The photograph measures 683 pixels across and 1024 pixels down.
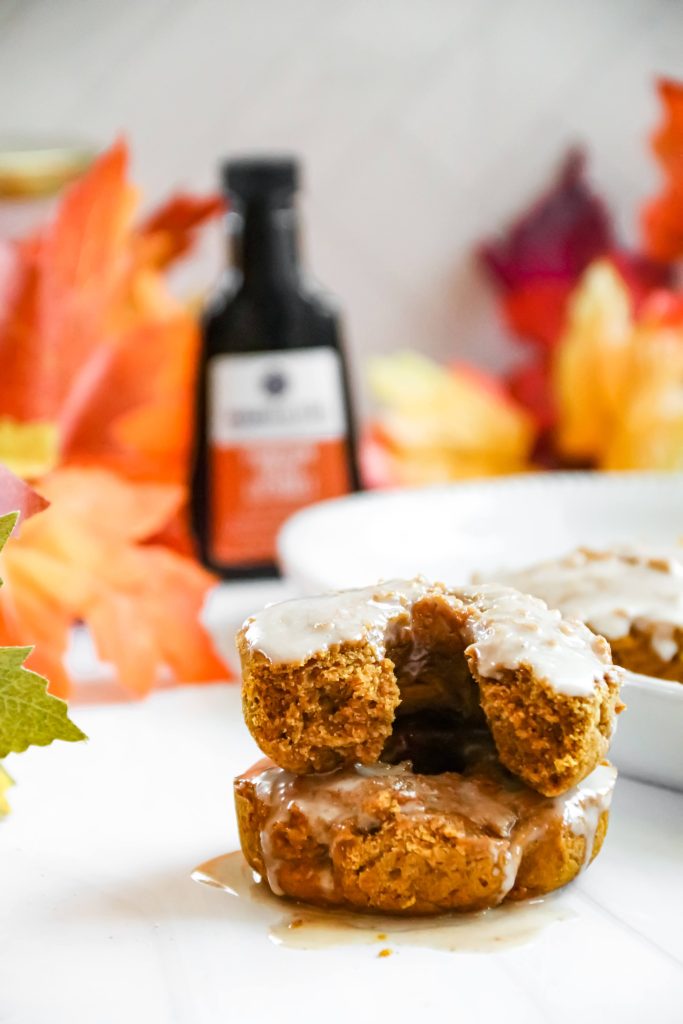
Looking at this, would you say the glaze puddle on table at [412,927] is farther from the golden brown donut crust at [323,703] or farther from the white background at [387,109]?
the white background at [387,109]

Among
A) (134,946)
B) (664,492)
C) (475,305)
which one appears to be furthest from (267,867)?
(475,305)

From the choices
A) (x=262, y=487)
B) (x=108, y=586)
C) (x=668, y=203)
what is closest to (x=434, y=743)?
(x=108, y=586)

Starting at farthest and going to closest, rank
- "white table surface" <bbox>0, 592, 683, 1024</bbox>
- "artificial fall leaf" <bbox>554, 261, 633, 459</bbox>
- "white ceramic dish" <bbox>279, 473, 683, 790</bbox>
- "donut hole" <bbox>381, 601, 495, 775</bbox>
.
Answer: "artificial fall leaf" <bbox>554, 261, 633, 459</bbox> < "white ceramic dish" <bbox>279, 473, 683, 790</bbox> < "donut hole" <bbox>381, 601, 495, 775</bbox> < "white table surface" <bbox>0, 592, 683, 1024</bbox>

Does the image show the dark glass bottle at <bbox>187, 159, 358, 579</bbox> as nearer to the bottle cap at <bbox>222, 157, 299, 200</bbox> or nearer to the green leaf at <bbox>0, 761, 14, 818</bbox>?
the bottle cap at <bbox>222, 157, 299, 200</bbox>

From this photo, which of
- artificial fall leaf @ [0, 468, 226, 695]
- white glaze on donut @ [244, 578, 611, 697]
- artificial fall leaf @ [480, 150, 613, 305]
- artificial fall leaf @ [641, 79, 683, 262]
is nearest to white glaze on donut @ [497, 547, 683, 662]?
white glaze on donut @ [244, 578, 611, 697]

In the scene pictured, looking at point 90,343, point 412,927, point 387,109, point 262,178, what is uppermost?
point 387,109

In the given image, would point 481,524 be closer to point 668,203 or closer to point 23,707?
point 668,203
